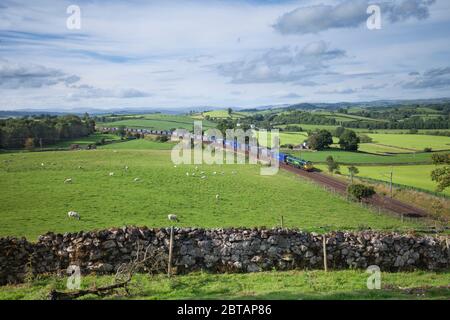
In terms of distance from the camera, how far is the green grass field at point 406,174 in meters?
54.1

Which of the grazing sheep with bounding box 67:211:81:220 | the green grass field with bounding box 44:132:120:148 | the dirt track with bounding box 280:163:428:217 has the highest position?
the green grass field with bounding box 44:132:120:148

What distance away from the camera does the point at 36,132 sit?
8075 centimetres

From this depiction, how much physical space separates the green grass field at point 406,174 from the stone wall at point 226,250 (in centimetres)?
3933

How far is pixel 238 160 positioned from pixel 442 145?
41855 mm

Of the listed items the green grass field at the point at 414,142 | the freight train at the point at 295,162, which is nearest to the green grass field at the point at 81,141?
the freight train at the point at 295,162

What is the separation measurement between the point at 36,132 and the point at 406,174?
2811 inches

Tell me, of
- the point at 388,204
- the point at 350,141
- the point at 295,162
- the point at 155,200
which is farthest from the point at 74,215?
the point at 350,141

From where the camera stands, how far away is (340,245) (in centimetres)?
1549

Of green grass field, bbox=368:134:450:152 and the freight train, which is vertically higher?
green grass field, bbox=368:134:450:152

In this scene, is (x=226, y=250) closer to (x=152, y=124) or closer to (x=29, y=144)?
(x=29, y=144)

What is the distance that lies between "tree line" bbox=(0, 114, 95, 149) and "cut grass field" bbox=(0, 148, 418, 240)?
65.2 ft

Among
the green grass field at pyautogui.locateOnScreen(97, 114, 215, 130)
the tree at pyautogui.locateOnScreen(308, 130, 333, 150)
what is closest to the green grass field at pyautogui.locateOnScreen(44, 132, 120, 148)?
the green grass field at pyautogui.locateOnScreen(97, 114, 215, 130)

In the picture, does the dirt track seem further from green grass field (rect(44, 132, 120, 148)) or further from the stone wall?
green grass field (rect(44, 132, 120, 148))

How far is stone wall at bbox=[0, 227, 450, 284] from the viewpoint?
1416 cm
